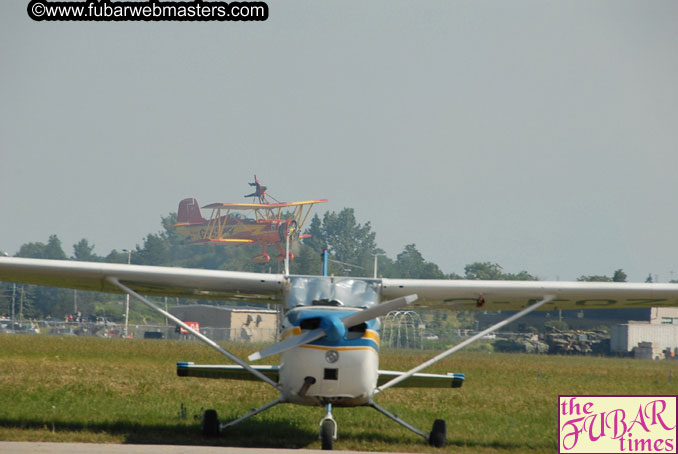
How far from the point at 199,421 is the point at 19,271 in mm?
3158

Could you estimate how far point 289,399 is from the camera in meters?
9.82

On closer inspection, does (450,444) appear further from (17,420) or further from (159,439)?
(17,420)

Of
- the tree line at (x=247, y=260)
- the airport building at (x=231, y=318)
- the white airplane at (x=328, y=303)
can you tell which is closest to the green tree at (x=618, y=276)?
the tree line at (x=247, y=260)

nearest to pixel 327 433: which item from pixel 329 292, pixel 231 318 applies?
pixel 329 292

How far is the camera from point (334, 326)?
9055 mm

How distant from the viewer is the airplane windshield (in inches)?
396

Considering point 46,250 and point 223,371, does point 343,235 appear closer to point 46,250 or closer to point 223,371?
point 46,250

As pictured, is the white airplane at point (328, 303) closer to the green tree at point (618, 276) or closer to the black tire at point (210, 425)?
the black tire at point (210, 425)

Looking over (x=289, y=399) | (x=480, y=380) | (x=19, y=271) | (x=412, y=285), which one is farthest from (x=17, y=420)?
(x=480, y=380)

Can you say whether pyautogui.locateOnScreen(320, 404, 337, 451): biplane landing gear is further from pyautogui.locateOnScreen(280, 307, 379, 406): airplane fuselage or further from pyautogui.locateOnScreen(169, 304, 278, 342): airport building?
pyautogui.locateOnScreen(169, 304, 278, 342): airport building

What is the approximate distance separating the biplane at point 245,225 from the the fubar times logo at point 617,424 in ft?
328

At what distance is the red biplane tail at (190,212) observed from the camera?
5448 inches

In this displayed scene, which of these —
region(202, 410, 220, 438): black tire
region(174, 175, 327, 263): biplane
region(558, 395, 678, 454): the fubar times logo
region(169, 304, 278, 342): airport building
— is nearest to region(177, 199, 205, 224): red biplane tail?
region(174, 175, 327, 263): biplane

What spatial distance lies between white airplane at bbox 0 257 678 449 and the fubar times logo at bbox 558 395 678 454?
6.61ft
